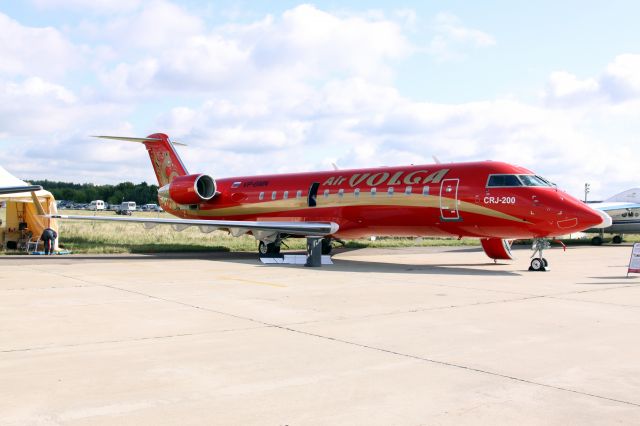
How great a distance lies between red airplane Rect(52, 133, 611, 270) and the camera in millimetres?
16406

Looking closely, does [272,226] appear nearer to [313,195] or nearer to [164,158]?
[313,195]

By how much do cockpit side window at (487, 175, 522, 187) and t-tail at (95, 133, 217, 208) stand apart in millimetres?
12600

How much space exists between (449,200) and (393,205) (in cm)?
204

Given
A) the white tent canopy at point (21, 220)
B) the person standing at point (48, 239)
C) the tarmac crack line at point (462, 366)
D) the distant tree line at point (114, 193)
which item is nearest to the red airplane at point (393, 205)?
the person standing at point (48, 239)

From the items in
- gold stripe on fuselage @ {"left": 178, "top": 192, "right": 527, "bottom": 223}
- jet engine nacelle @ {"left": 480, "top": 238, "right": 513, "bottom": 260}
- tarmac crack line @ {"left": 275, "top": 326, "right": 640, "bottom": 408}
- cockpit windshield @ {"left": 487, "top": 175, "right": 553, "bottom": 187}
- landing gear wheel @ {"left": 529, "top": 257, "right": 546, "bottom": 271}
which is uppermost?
cockpit windshield @ {"left": 487, "top": 175, "right": 553, "bottom": 187}

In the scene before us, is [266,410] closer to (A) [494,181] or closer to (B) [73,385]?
(B) [73,385]

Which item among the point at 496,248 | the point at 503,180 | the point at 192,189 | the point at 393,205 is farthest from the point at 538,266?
the point at 192,189

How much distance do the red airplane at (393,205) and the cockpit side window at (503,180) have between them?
3 centimetres

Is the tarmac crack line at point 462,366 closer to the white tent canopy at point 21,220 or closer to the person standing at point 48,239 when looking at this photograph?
the person standing at point 48,239

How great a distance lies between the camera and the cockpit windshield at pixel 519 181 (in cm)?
1669

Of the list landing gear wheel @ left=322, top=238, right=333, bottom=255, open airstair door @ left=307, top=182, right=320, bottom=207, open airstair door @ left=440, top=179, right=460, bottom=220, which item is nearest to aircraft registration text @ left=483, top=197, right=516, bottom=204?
open airstair door @ left=440, top=179, right=460, bottom=220

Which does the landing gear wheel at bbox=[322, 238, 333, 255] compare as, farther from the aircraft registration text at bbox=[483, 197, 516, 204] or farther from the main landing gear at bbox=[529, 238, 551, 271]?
the main landing gear at bbox=[529, 238, 551, 271]

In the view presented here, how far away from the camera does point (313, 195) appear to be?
71.3 ft

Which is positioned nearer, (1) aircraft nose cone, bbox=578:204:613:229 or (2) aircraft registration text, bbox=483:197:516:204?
(1) aircraft nose cone, bbox=578:204:613:229
